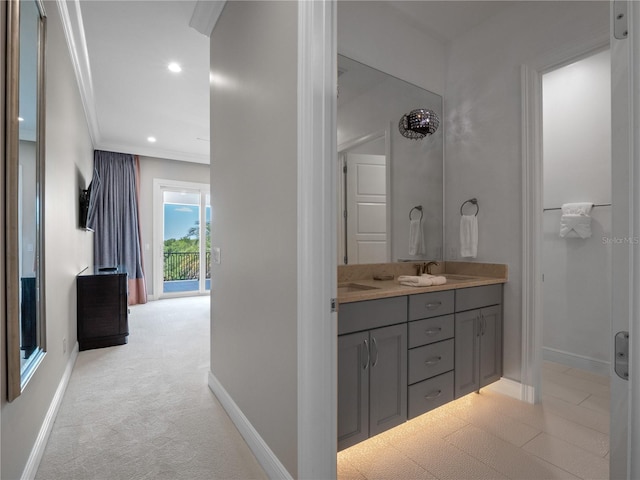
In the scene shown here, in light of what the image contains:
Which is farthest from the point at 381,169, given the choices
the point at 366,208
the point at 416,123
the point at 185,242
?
the point at 185,242

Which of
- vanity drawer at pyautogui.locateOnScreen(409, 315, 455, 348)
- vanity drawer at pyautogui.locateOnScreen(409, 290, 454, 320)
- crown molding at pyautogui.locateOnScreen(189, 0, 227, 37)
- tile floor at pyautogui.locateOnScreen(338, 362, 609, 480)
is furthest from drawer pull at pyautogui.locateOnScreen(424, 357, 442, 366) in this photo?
crown molding at pyautogui.locateOnScreen(189, 0, 227, 37)

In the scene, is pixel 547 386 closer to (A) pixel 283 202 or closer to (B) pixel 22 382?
(A) pixel 283 202

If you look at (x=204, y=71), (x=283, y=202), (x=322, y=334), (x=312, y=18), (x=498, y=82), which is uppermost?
(x=204, y=71)

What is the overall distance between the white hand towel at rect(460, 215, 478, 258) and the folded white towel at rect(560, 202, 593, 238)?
920mm

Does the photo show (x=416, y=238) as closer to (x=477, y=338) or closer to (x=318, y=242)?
(x=477, y=338)

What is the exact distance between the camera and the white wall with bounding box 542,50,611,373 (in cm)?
271

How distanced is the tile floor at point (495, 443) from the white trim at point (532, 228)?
257 mm

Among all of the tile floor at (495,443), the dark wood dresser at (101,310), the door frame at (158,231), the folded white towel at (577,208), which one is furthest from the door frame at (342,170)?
the door frame at (158,231)

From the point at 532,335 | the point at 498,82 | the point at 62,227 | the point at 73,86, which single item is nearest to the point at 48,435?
the point at 62,227

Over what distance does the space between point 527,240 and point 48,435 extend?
3235 mm

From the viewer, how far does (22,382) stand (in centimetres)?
142

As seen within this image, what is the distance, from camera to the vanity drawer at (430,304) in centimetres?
188

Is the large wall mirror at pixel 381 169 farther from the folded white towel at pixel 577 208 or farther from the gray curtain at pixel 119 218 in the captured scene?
the gray curtain at pixel 119 218

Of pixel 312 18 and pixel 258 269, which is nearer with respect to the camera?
pixel 312 18
